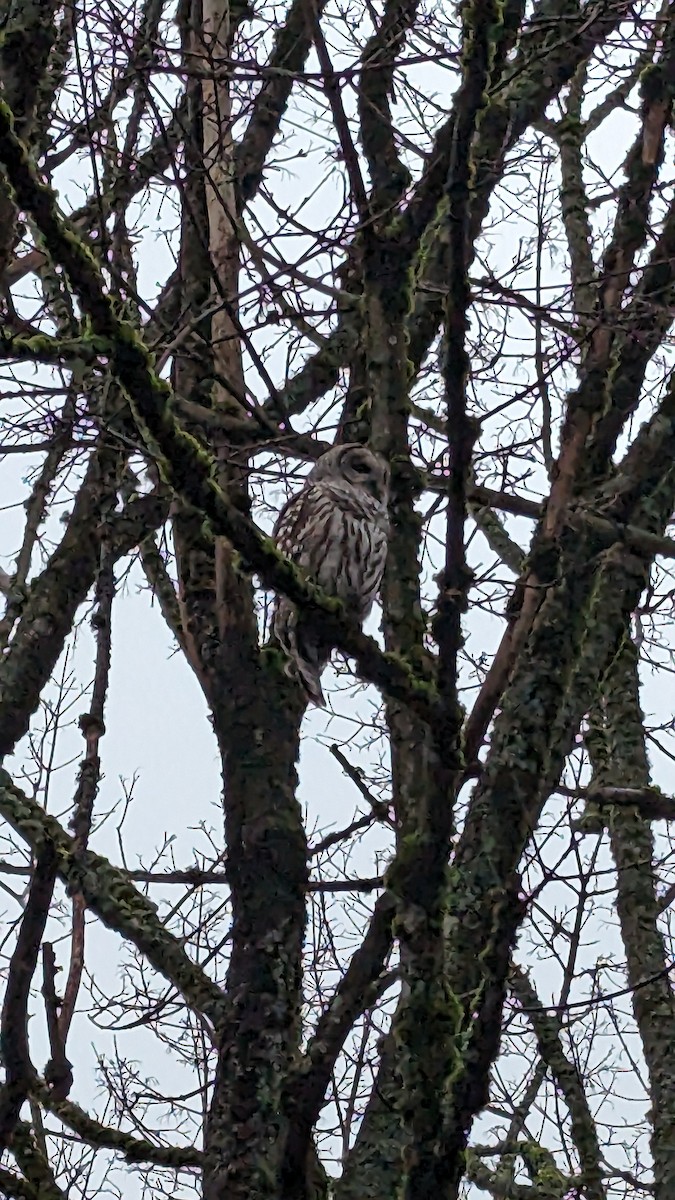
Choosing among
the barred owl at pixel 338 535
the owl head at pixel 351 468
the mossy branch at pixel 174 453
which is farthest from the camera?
the barred owl at pixel 338 535

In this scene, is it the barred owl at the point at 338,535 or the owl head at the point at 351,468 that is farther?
the barred owl at the point at 338,535

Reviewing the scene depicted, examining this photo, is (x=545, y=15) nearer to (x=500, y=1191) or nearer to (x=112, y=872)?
(x=112, y=872)

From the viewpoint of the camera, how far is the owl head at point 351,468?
14.9 ft

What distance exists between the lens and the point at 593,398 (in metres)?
3.63

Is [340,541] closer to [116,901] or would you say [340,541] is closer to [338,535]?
[338,535]

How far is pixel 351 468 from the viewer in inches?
192

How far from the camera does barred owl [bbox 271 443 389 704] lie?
4895mm

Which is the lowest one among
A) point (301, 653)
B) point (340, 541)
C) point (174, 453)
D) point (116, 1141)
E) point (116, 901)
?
point (116, 1141)

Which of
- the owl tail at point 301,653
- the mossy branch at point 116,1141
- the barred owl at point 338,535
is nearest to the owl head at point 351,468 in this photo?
the barred owl at point 338,535

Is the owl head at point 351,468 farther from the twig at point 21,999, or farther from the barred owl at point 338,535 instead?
the twig at point 21,999

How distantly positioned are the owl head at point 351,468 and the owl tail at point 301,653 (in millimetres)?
487

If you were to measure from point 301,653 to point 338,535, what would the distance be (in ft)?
2.03

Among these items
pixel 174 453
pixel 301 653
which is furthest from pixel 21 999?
pixel 301 653

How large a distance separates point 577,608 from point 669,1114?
1.95 meters
